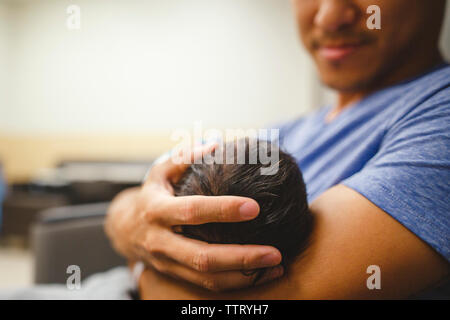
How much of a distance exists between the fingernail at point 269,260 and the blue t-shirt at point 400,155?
171mm

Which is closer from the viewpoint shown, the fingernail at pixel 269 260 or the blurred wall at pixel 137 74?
the fingernail at pixel 269 260

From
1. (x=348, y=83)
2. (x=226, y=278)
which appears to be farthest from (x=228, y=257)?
(x=348, y=83)

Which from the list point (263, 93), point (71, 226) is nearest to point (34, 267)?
point (71, 226)

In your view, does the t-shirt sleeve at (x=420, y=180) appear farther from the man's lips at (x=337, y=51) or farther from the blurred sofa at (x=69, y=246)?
the blurred sofa at (x=69, y=246)

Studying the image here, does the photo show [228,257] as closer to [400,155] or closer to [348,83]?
[400,155]

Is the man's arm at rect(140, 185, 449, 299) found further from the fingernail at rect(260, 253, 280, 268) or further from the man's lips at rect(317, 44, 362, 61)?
the man's lips at rect(317, 44, 362, 61)

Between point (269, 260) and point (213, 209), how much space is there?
0.12 metres

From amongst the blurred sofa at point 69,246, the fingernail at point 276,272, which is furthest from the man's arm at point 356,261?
the blurred sofa at point 69,246

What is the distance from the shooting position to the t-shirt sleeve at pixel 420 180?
0.44 metres

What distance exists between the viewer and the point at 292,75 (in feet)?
11.9

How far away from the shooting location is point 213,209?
17.9 inches

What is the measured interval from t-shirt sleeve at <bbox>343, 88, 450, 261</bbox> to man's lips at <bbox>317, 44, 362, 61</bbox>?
0.28m
